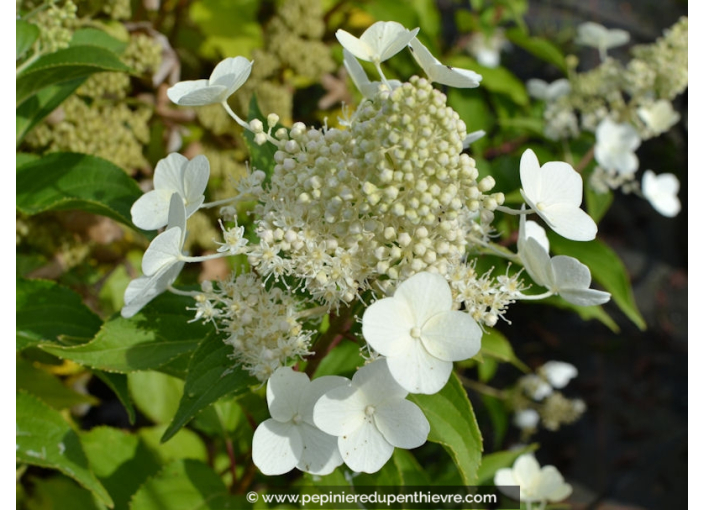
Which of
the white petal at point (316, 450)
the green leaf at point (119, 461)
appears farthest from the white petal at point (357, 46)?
the green leaf at point (119, 461)

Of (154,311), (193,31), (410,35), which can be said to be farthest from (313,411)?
(193,31)

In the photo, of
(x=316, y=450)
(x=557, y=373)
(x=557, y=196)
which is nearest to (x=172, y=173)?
(x=316, y=450)

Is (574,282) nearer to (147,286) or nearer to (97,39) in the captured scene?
(147,286)

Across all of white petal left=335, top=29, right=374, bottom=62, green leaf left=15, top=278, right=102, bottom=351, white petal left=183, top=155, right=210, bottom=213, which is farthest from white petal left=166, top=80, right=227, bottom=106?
green leaf left=15, top=278, right=102, bottom=351

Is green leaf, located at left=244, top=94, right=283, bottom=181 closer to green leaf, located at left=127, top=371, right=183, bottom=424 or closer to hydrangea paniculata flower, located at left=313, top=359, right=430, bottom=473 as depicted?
hydrangea paniculata flower, located at left=313, top=359, right=430, bottom=473

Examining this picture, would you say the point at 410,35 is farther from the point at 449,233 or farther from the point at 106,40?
the point at 106,40

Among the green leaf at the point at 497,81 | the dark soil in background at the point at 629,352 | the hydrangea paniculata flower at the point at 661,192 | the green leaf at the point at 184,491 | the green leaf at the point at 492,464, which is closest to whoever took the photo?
the green leaf at the point at 184,491

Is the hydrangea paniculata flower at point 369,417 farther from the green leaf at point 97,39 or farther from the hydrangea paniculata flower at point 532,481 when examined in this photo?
the green leaf at point 97,39
